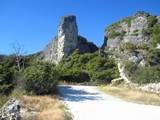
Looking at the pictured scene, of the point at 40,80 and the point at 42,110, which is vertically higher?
the point at 40,80

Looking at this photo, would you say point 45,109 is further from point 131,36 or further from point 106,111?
point 131,36

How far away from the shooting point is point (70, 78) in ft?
184

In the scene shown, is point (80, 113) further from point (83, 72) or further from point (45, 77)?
point (83, 72)

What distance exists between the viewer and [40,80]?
3228cm

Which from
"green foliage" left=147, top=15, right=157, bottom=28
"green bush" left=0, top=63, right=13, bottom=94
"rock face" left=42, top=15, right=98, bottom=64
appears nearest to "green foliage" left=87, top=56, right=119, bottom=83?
"rock face" left=42, top=15, right=98, bottom=64

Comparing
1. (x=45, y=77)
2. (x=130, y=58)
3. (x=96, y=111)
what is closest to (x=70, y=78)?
(x=130, y=58)

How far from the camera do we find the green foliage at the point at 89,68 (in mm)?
53750

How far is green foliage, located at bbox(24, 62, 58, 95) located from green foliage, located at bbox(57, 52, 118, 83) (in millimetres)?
19337

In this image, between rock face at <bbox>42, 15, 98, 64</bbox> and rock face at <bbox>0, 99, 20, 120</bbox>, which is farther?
rock face at <bbox>42, 15, 98, 64</bbox>

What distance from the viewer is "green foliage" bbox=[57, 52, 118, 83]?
53750 millimetres

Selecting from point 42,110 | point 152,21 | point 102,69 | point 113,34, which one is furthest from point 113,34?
point 42,110

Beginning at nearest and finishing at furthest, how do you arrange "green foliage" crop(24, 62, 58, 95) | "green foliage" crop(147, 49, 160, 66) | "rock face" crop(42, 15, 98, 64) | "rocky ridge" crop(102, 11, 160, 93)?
"green foliage" crop(24, 62, 58, 95) → "rocky ridge" crop(102, 11, 160, 93) → "green foliage" crop(147, 49, 160, 66) → "rock face" crop(42, 15, 98, 64)

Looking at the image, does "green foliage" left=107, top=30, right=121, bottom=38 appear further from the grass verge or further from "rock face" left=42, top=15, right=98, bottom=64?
the grass verge

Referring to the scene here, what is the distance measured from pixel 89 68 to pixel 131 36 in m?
8.00
